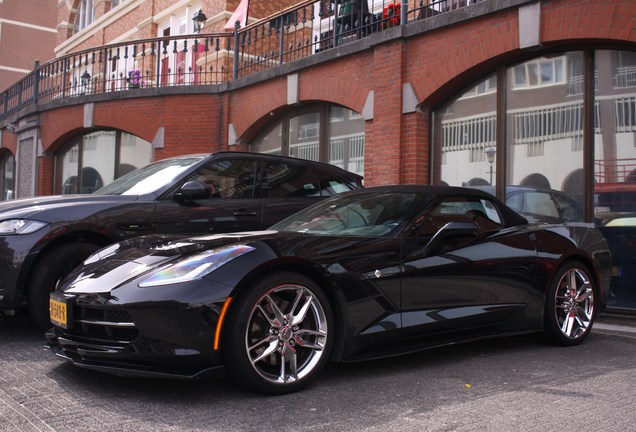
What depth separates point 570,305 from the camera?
543 centimetres

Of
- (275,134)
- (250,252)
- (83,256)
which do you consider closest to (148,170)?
(83,256)

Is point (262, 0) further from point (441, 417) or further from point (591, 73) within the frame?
point (441, 417)

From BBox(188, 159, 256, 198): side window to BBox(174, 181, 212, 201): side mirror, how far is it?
27 centimetres

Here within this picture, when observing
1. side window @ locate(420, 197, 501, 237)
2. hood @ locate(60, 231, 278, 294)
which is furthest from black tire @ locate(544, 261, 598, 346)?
hood @ locate(60, 231, 278, 294)

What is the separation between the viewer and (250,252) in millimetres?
3766

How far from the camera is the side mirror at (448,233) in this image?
14.7ft

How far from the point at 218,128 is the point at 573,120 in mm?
7451

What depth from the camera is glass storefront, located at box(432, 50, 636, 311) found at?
7215mm

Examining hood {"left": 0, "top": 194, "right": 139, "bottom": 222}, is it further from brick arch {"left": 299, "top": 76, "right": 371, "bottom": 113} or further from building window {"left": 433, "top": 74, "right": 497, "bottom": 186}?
brick arch {"left": 299, "top": 76, "right": 371, "bottom": 113}

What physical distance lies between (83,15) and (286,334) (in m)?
25.9

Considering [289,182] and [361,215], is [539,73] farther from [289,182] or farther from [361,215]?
[361,215]

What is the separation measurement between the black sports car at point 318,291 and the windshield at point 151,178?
1.47 metres

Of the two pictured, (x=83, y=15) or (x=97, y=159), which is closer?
(x=97, y=159)

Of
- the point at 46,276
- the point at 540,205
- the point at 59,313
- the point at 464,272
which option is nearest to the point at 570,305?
the point at 464,272
